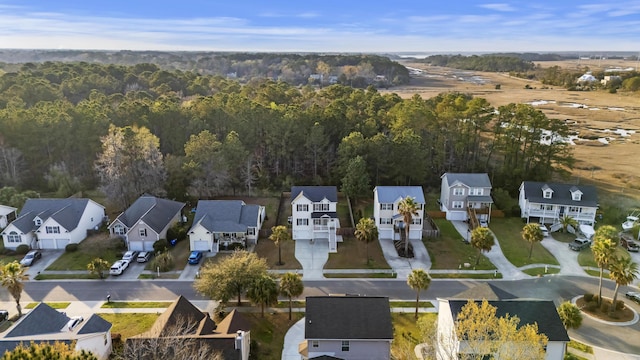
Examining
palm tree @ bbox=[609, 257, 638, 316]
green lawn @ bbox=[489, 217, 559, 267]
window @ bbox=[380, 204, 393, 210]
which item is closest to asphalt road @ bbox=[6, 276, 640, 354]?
green lawn @ bbox=[489, 217, 559, 267]

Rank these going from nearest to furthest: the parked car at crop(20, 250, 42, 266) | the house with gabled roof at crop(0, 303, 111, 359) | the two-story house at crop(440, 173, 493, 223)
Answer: the house with gabled roof at crop(0, 303, 111, 359) → the parked car at crop(20, 250, 42, 266) → the two-story house at crop(440, 173, 493, 223)

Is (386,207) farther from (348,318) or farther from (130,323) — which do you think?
(130,323)

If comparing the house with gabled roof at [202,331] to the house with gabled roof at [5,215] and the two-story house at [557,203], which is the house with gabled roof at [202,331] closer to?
the house with gabled roof at [5,215]

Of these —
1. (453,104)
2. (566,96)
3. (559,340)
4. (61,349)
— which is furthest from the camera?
(566,96)

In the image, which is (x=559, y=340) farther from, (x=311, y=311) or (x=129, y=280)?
(x=129, y=280)

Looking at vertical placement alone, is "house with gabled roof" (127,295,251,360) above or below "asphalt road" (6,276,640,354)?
above

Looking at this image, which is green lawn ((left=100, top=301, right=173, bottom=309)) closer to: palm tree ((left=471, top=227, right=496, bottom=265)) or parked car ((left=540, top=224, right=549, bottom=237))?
palm tree ((left=471, top=227, right=496, bottom=265))

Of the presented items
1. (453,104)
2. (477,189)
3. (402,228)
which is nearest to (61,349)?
(402,228)
